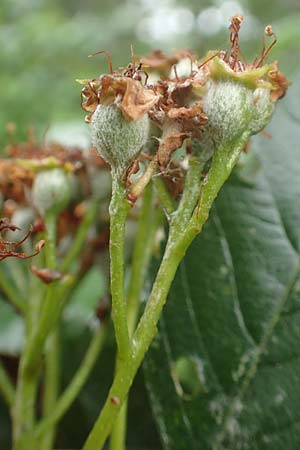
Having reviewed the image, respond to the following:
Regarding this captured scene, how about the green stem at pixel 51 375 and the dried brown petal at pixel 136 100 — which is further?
the green stem at pixel 51 375

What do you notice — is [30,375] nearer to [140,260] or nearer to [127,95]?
[140,260]

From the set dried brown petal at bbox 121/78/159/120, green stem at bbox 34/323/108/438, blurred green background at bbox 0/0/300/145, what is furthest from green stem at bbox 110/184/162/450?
blurred green background at bbox 0/0/300/145

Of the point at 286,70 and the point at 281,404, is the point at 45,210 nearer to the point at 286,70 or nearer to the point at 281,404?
the point at 281,404

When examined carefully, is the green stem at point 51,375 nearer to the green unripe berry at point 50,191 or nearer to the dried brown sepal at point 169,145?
the green unripe berry at point 50,191

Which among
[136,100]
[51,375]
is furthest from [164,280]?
[51,375]

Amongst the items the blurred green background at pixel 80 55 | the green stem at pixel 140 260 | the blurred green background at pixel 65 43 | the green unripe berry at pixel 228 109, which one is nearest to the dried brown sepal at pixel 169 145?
the green unripe berry at pixel 228 109

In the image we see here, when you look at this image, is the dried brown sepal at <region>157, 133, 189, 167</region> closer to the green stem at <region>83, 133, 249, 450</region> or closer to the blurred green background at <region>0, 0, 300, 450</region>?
the green stem at <region>83, 133, 249, 450</region>

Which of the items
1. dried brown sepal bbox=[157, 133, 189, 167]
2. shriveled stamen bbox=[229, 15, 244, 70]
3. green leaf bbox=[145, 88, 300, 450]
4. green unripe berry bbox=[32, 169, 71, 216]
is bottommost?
green leaf bbox=[145, 88, 300, 450]
